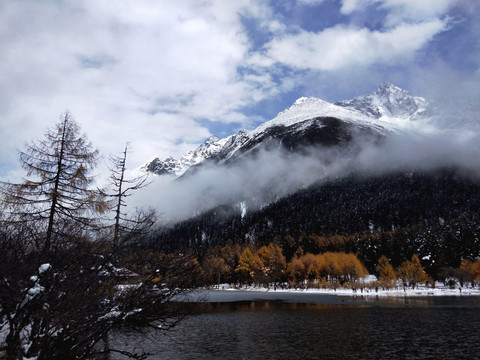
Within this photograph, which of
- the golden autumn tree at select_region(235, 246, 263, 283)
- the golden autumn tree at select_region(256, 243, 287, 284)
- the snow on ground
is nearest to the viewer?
the snow on ground

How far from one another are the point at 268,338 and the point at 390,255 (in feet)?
376

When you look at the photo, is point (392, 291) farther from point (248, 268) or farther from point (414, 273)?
point (248, 268)

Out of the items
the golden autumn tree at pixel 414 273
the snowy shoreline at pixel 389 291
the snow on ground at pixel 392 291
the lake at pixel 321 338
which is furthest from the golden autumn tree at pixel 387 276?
the lake at pixel 321 338

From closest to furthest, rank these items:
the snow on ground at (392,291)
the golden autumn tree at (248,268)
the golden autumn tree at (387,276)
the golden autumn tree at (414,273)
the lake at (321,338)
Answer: the lake at (321,338), the snow on ground at (392,291), the golden autumn tree at (414,273), the golden autumn tree at (387,276), the golden autumn tree at (248,268)

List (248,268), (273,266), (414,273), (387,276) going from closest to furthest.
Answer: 1. (414,273)
2. (387,276)
3. (273,266)
4. (248,268)

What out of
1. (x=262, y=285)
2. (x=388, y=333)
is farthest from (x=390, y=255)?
(x=388, y=333)

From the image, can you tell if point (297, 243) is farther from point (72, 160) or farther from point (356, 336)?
point (72, 160)

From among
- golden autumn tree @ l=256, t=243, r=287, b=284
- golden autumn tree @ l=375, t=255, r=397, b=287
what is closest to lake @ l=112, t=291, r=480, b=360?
golden autumn tree @ l=375, t=255, r=397, b=287

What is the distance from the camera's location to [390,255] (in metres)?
133

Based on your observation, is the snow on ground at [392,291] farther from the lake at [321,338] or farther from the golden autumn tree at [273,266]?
the lake at [321,338]

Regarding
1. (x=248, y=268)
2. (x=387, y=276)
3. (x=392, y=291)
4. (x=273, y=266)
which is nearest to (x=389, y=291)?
(x=392, y=291)

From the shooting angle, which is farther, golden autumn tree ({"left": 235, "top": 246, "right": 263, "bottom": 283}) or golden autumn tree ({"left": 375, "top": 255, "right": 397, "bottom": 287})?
golden autumn tree ({"left": 235, "top": 246, "right": 263, "bottom": 283})

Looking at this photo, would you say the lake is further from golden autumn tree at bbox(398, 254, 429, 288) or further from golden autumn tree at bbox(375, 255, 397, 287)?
golden autumn tree at bbox(375, 255, 397, 287)

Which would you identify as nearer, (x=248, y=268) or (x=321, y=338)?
(x=321, y=338)
